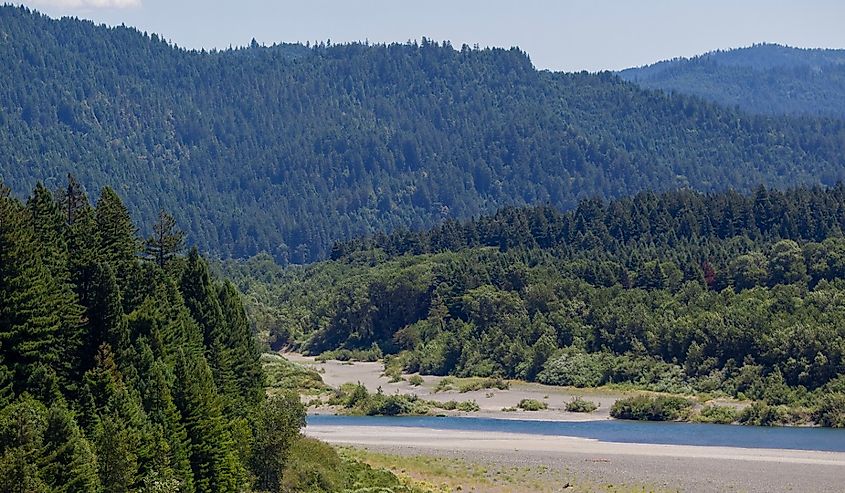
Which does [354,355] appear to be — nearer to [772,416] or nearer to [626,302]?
[626,302]

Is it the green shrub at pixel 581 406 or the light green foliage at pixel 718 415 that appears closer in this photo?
the light green foliage at pixel 718 415

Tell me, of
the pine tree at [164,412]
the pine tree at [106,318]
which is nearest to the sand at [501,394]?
the pine tree at [164,412]

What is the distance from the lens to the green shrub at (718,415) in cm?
10269

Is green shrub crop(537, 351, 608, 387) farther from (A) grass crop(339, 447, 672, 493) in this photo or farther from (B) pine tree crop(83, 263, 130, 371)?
(B) pine tree crop(83, 263, 130, 371)

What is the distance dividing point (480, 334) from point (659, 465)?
201 ft

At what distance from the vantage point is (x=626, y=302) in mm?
134125

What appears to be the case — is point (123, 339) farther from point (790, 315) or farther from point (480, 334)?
point (480, 334)

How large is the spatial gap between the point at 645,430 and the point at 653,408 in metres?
7.32

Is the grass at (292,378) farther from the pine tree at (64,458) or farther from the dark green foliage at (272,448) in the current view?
the pine tree at (64,458)

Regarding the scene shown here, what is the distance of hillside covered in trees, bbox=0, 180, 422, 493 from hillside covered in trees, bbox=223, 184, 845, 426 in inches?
1891

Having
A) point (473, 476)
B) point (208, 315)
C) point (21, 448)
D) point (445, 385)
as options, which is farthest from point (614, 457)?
point (21, 448)

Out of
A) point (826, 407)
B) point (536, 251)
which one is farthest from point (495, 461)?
point (536, 251)

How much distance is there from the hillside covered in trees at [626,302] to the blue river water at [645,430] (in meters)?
4.96

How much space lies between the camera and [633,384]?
121 m
